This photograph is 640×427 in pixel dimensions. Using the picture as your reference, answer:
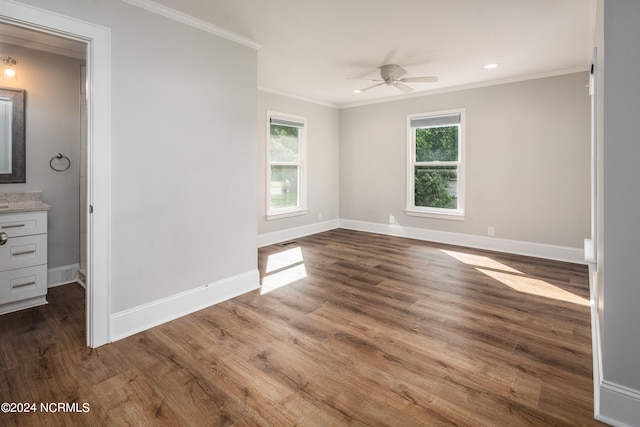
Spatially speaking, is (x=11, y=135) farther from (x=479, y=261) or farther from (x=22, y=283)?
(x=479, y=261)

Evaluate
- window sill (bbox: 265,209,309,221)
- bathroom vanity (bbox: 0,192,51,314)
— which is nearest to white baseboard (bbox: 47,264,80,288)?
bathroom vanity (bbox: 0,192,51,314)

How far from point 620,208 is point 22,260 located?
13.8 ft

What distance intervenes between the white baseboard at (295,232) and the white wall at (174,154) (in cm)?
207

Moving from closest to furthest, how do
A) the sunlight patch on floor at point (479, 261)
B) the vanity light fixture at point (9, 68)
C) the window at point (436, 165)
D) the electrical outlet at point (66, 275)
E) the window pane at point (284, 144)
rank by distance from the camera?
the vanity light fixture at point (9, 68), the electrical outlet at point (66, 275), the sunlight patch on floor at point (479, 261), the window at point (436, 165), the window pane at point (284, 144)

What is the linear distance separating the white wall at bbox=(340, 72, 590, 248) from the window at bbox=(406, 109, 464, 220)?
0.12 metres

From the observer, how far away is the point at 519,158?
479 cm

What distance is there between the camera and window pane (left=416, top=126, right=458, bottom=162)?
18.0 feet

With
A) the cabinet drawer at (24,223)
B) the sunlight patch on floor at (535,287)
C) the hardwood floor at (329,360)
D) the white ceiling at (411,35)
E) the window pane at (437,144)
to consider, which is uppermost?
the white ceiling at (411,35)

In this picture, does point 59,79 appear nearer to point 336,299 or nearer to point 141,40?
point 141,40

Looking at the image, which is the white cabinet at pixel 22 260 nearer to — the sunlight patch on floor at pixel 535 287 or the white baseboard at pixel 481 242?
the sunlight patch on floor at pixel 535 287

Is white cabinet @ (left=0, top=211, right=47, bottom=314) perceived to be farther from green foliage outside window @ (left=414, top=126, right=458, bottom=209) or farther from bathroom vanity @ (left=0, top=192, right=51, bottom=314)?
green foliage outside window @ (left=414, top=126, right=458, bottom=209)

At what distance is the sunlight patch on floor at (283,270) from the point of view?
12.0 feet

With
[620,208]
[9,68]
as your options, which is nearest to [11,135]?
[9,68]

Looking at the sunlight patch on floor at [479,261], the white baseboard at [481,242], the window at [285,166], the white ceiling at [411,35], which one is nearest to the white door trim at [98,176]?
the white ceiling at [411,35]
